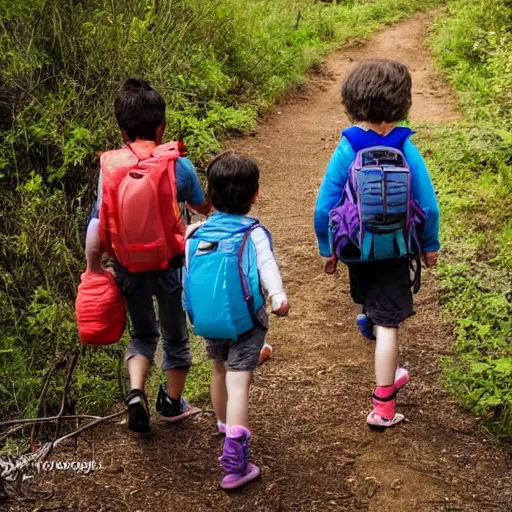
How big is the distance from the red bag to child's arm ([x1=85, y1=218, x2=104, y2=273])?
39 mm

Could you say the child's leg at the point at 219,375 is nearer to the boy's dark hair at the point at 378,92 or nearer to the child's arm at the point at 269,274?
the child's arm at the point at 269,274

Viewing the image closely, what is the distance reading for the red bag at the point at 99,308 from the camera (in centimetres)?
365

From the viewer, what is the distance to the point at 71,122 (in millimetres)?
7180

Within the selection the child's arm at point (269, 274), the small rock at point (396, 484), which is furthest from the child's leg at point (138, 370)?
the small rock at point (396, 484)

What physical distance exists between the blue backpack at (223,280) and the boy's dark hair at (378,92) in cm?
77

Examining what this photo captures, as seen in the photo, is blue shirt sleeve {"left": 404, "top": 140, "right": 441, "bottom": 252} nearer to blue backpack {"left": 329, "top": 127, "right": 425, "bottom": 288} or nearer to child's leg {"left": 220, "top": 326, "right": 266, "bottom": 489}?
blue backpack {"left": 329, "top": 127, "right": 425, "bottom": 288}

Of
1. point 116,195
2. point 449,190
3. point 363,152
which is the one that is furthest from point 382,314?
point 449,190

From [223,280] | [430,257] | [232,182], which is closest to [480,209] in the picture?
[430,257]

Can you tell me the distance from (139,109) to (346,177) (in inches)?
39.8

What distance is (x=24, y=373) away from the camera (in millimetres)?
5707

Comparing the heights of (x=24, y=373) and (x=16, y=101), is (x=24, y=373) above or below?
below

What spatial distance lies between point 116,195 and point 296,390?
173cm

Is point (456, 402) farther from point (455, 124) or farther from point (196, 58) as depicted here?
point (196, 58)

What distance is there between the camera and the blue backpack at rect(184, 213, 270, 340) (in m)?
3.27
